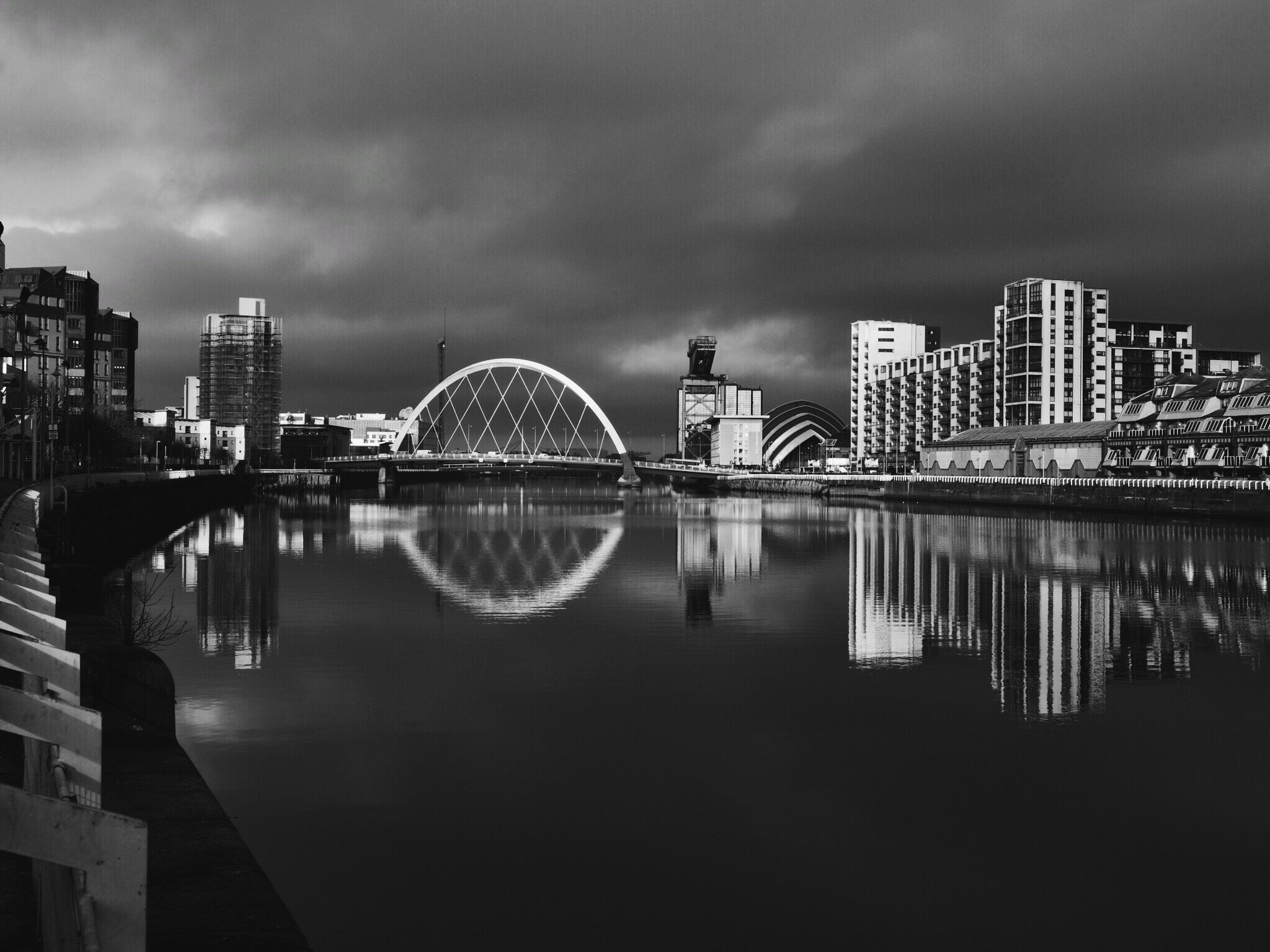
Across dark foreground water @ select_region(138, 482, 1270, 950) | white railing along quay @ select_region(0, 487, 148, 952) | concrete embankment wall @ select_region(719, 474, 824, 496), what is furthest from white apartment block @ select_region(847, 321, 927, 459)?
white railing along quay @ select_region(0, 487, 148, 952)

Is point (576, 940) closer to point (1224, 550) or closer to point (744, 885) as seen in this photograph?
point (744, 885)

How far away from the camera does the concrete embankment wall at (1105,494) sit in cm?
5878

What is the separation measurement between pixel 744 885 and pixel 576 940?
63.5 inches

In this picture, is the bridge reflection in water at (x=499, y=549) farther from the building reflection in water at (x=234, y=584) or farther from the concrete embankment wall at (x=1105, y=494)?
the concrete embankment wall at (x=1105, y=494)

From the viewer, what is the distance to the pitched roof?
282ft

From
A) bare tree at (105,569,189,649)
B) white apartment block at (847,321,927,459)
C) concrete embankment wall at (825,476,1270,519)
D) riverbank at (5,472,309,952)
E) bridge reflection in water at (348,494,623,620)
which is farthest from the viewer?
white apartment block at (847,321,927,459)

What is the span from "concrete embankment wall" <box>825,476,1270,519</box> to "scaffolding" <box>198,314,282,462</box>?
131907 millimetres

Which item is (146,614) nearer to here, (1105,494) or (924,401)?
(1105,494)

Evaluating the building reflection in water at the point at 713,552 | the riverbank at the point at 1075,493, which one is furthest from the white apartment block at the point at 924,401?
the building reflection in water at the point at 713,552

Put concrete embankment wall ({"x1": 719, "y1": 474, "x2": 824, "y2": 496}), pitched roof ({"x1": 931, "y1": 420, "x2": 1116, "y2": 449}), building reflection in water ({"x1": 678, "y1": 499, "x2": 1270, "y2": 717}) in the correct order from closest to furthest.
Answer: building reflection in water ({"x1": 678, "y1": 499, "x2": 1270, "y2": 717}), pitched roof ({"x1": 931, "y1": 420, "x2": 1116, "y2": 449}), concrete embankment wall ({"x1": 719, "y1": 474, "x2": 824, "y2": 496})

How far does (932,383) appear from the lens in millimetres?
125812

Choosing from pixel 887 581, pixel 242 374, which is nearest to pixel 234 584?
pixel 887 581

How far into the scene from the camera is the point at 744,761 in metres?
12.7

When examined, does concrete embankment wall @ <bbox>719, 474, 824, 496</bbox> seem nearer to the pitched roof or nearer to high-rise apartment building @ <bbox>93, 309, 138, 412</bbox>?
the pitched roof
